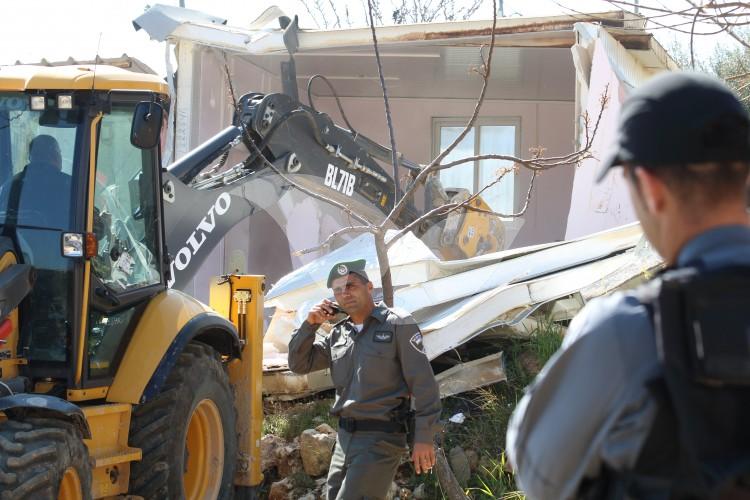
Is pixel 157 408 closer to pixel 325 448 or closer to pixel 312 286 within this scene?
pixel 325 448

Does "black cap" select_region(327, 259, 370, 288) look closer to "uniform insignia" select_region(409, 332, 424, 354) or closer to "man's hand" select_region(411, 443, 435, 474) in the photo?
"uniform insignia" select_region(409, 332, 424, 354)

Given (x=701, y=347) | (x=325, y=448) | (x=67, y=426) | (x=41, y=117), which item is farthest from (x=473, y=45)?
(x=701, y=347)

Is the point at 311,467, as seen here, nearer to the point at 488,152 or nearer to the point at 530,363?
the point at 530,363

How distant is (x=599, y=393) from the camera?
5.71 feet

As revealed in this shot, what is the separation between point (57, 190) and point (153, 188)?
2.55ft

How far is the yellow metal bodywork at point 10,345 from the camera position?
4.62m

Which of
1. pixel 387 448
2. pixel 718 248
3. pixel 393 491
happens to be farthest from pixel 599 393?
pixel 393 491

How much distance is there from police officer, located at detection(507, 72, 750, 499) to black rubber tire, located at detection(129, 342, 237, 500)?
3.61m

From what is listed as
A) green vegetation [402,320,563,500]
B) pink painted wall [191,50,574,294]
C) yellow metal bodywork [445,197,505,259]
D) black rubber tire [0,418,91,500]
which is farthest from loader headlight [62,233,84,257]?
pink painted wall [191,50,574,294]

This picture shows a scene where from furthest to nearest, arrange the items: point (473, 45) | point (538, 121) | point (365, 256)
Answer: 1. point (538, 121)
2. point (473, 45)
3. point (365, 256)

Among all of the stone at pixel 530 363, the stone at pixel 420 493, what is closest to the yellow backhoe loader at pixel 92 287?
the stone at pixel 420 493

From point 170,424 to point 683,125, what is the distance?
13.2 feet

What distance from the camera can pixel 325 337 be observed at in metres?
5.75

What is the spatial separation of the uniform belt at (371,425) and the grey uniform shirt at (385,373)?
2 cm
